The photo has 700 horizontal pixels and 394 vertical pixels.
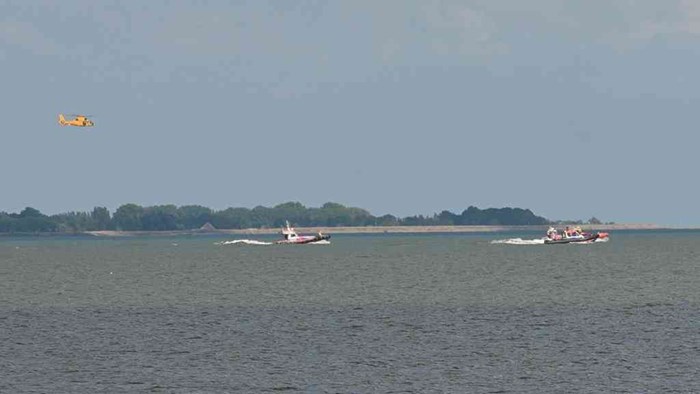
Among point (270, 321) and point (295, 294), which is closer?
point (270, 321)

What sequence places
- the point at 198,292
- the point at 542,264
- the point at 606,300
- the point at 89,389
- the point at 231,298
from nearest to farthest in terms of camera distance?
the point at 89,389 → the point at 606,300 → the point at 231,298 → the point at 198,292 → the point at 542,264

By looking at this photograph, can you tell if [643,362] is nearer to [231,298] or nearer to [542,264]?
[231,298]

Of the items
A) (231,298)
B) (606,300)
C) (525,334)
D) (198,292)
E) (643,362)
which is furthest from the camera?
(198,292)

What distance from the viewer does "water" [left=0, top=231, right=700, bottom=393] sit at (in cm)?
5494

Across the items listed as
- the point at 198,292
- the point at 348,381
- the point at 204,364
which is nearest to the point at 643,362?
the point at 348,381

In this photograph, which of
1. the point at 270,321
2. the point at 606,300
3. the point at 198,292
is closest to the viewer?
the point at 270,321

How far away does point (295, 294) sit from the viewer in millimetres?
110750

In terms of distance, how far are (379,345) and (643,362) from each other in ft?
49.6

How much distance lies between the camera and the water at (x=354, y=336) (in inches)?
2163

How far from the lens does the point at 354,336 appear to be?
72.1m

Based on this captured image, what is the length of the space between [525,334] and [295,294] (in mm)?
41453

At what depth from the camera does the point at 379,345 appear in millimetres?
67250

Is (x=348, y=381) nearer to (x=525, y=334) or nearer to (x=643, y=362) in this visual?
(x=643, y=362)

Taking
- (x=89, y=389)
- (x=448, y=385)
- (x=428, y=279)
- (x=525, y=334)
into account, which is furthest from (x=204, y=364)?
(x=428, y=279)
